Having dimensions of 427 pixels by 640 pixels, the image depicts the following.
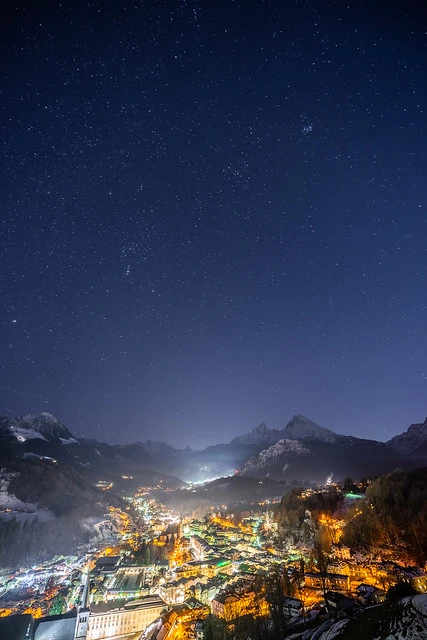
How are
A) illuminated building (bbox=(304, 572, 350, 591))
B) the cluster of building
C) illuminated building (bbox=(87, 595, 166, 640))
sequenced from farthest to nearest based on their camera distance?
illuminated building (bbox=(87, 595, 166, 640)) → illuminated building (bbox=(304, 572, 350, 591)) → the cluster of building

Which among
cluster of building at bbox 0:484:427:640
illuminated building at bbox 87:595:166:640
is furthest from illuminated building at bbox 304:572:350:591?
illuminated building at bbox 87:595:166:640

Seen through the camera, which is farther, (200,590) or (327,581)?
(200,590)

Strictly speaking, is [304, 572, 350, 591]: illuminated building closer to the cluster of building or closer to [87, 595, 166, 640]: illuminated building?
the cluster of building

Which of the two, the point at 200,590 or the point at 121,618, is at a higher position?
the point at 200,590

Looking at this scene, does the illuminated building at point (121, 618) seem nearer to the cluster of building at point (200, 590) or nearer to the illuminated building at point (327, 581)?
the cluster of building at point (200, 590)

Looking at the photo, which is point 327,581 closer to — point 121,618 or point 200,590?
point 200,590

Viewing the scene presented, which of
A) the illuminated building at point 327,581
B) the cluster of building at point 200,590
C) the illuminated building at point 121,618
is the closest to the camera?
the cluster of building at point 200,590

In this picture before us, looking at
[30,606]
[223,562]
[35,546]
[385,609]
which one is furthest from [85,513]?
[385,609]

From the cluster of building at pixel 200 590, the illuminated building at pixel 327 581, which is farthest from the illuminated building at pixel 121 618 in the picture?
the illuminated building at pixel 327 581

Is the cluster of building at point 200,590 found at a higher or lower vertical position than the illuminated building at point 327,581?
lower

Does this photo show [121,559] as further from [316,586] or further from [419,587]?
[419,587]

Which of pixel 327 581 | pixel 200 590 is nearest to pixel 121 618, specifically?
pixel 200 590

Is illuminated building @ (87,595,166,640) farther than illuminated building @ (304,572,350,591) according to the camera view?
Yes
